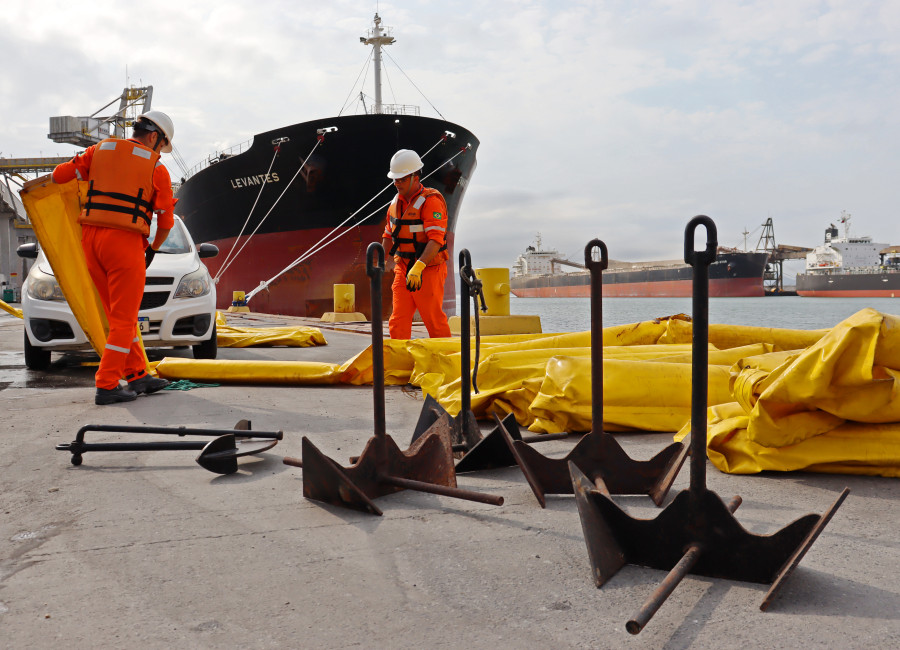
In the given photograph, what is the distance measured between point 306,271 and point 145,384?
41.6 feet

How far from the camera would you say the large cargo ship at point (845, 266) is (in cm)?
5806

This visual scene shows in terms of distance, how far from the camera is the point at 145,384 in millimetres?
4566

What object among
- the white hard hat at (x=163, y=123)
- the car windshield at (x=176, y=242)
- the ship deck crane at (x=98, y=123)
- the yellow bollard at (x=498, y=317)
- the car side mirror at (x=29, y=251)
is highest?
the ship deck crane at (x=98, y=123)

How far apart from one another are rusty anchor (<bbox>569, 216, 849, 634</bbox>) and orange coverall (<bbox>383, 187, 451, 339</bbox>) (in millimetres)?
3573

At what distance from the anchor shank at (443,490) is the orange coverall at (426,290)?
2.98 metres

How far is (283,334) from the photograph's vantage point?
26.8 ft

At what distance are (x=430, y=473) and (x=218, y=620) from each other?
3.66 feet

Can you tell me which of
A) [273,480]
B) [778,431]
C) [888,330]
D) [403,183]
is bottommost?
[273,480]

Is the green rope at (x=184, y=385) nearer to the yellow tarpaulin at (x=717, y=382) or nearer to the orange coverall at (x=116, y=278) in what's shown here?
the yellow tarpaulin at (x=717, y=382)

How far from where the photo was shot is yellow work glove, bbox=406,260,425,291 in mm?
4980

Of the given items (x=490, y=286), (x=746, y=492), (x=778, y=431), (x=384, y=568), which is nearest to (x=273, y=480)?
(x=384, y=568)

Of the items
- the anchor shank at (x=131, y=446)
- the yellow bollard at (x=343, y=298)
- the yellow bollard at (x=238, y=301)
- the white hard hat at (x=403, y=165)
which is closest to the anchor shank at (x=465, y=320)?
the anchor shank at (x=131, y=446)

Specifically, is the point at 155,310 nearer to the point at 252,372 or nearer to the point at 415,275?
the point at 252,372

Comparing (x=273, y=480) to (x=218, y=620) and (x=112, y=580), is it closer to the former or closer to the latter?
(x=112, y=580)
